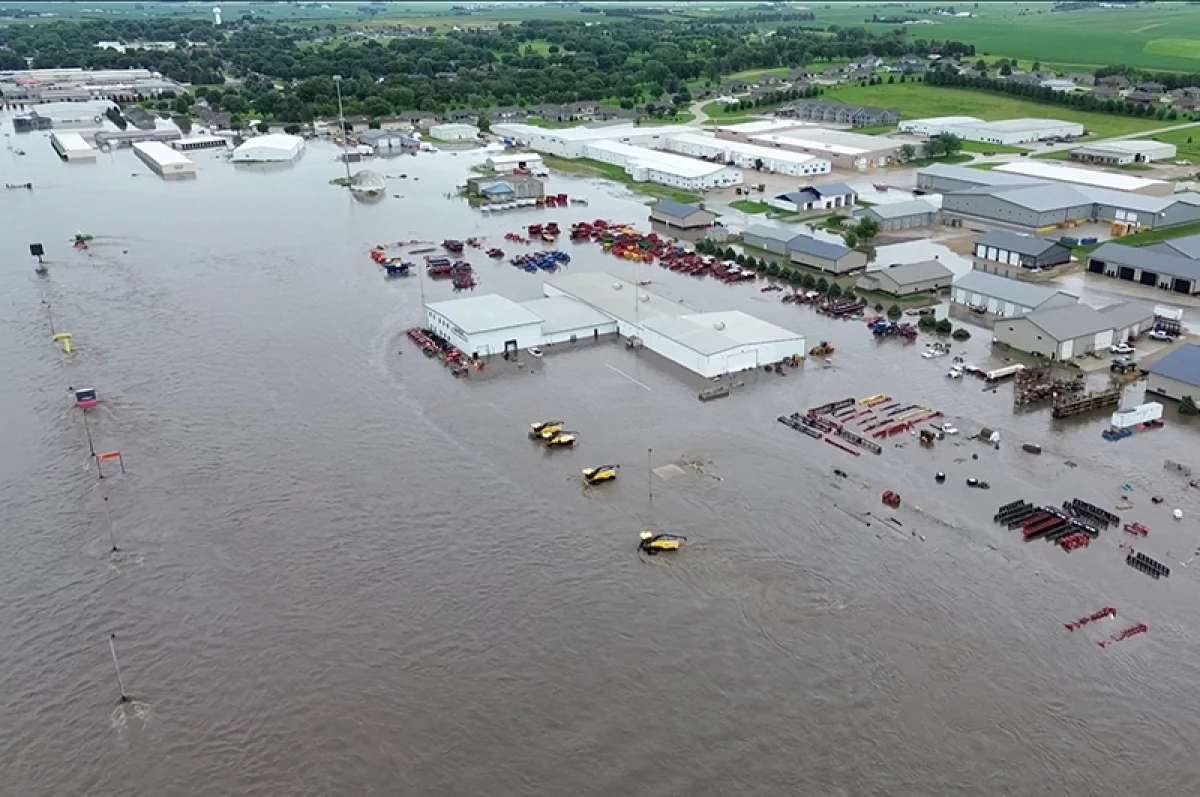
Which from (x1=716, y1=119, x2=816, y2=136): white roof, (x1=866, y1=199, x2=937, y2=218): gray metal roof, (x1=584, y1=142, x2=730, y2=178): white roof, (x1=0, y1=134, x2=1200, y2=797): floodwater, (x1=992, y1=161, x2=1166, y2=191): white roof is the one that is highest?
(x1=716, y1=119, x2=816, y2=136): white roof

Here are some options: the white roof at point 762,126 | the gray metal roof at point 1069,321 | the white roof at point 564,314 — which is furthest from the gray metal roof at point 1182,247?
the white roof at point 762,126

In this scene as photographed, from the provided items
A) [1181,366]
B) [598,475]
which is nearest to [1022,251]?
[1181,366]

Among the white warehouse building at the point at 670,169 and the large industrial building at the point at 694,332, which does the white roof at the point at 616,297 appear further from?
the white warehouse building at the point at 670,169

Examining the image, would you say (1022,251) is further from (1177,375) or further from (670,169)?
(670,169)

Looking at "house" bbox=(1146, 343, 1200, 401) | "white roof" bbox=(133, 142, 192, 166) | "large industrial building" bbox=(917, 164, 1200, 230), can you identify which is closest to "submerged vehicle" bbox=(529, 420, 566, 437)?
"house" bbox=(1146, 343, 1200, 401)

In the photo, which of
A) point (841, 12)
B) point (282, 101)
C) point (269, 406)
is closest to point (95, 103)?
point (282, 101)

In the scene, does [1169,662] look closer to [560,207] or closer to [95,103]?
[560,207]

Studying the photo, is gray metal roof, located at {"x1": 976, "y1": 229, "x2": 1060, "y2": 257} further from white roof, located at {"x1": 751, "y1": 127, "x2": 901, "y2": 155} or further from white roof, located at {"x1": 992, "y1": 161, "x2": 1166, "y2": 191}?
white roof, located at {"x1": 751, "y1": 127, "x2": 901, "y2": 155}
